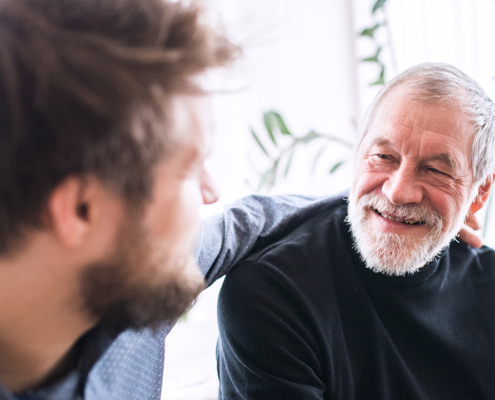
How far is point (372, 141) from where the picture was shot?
112cm

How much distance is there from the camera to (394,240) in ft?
3.60

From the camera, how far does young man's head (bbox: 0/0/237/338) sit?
1.63 feet

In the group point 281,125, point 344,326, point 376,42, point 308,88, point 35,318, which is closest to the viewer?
point 35,318

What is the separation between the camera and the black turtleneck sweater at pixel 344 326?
0.93 metres

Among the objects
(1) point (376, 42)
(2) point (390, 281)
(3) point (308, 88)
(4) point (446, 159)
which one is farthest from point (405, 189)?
(3) point (308, 88)

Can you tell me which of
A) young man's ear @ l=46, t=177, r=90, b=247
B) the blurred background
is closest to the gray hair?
the blurred background

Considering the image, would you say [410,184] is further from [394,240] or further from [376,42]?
[376,42]

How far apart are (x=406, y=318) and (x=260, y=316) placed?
1.38 feet

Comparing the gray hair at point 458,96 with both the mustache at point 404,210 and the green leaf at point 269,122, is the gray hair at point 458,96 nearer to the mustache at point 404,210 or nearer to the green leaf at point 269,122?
the mustache at point 404,210

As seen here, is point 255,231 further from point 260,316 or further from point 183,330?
point 183,330

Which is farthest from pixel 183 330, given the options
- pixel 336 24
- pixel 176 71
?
pixel 336 24

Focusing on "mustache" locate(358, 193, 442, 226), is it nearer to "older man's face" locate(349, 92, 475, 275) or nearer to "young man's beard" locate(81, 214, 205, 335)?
"older man's face" locate(349, 92, 475, 275)

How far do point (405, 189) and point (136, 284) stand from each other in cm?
73

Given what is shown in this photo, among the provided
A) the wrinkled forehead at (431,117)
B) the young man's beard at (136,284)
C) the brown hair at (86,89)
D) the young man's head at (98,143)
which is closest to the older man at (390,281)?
the wrinkled forehead at (431,117)
